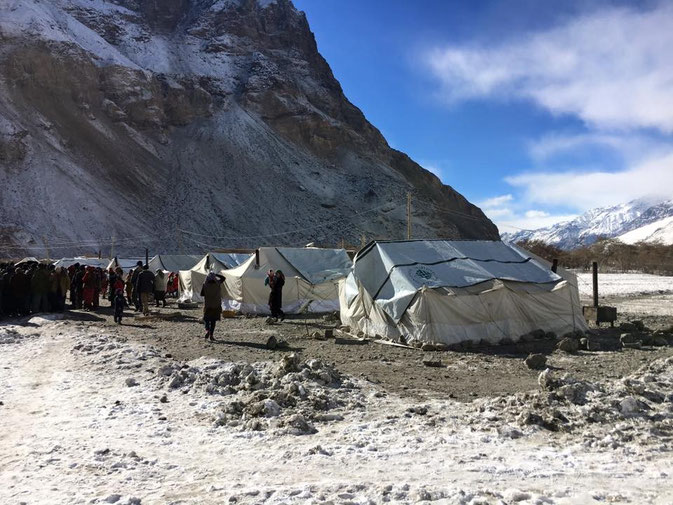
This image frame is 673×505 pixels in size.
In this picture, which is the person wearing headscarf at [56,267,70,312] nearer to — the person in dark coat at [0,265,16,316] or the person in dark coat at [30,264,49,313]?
the person in dark coat at [30,264,49,313]

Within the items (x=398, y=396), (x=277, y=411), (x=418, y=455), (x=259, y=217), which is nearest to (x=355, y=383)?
(x=398, y=396)

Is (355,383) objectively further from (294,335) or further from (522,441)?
(294,335)

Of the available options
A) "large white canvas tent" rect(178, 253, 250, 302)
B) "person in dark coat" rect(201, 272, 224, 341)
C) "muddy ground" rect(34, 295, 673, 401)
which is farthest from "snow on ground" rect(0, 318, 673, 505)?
"large white canvas tent" rect(178, 253, 250, 302)

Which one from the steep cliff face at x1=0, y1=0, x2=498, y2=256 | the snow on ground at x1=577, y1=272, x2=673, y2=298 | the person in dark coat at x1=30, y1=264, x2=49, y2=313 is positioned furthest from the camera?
the steep cliff face at x1=0, y1=0, x2=498, y2=256

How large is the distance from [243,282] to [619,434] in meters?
13.6

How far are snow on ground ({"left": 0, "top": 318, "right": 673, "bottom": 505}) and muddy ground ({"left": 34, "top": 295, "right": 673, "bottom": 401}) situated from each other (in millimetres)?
724

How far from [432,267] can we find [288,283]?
641cm

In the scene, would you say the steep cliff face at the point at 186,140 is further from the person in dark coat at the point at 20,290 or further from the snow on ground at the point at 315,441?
the snow on ground at the point at 315,441

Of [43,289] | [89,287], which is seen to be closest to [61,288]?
[43,289]

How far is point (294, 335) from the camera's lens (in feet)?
39.9

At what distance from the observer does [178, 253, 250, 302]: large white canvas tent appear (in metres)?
21.2

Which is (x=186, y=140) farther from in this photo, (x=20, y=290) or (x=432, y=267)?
(x=432, y=267)

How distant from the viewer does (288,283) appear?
1712cm

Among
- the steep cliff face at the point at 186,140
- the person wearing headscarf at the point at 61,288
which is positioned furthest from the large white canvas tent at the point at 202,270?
the steep cliff face at the point at 186,140
